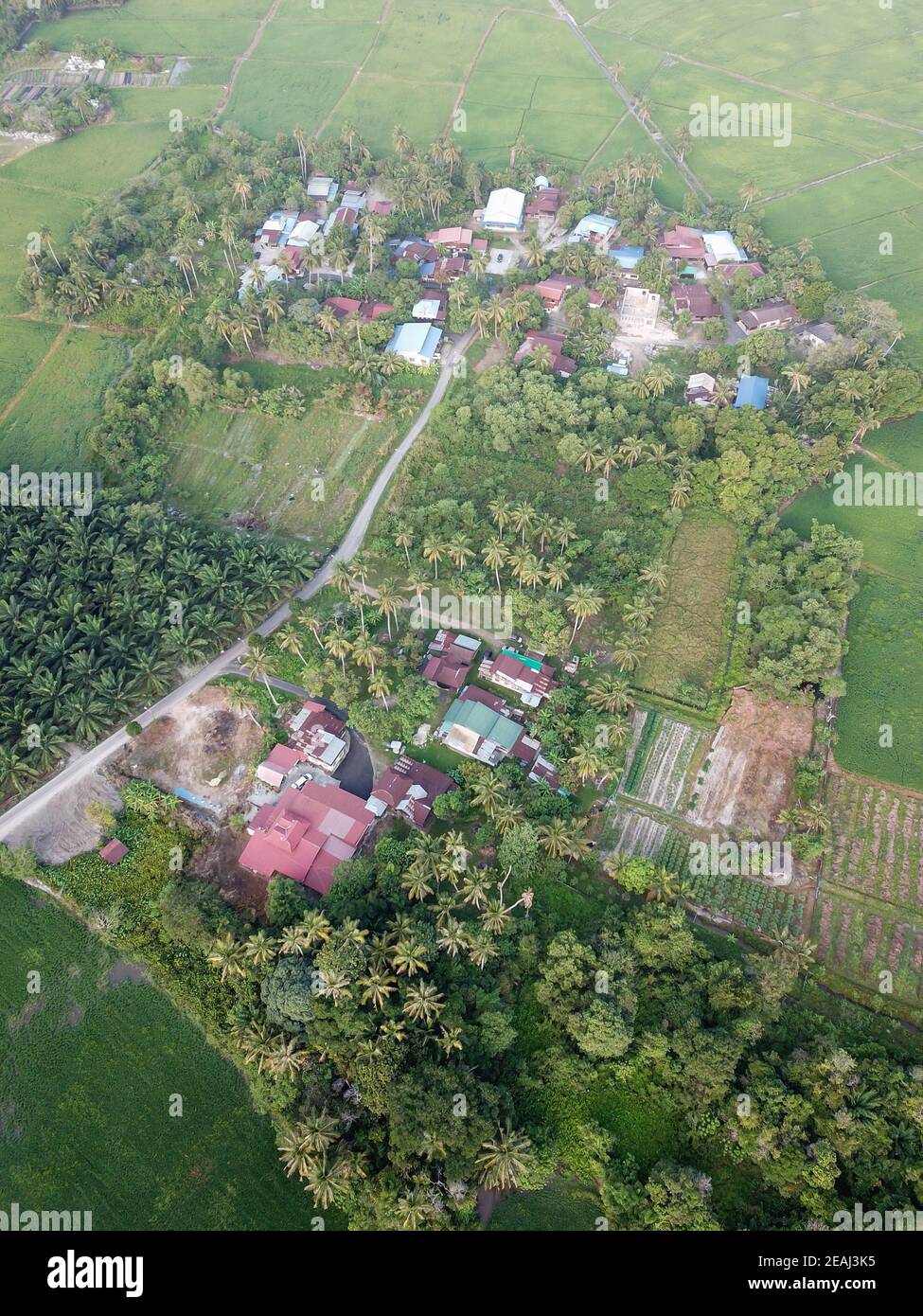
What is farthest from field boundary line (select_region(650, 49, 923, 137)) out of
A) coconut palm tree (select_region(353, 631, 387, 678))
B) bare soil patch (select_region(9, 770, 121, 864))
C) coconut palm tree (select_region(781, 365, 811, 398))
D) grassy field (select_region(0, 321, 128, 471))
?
bare soil patch (select_region(9, 770, 121, 864))

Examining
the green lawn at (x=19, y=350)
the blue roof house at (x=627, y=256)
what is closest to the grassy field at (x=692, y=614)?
the blue roof house at (x=627, y=256)

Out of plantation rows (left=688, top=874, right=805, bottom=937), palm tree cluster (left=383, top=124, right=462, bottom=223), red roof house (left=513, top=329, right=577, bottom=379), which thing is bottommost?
plantation rows (left=688, top=874, right=805, bottom=937)

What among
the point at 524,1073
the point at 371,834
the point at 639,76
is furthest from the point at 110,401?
the point at 639,76

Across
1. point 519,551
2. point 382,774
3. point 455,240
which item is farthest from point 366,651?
point 455,240

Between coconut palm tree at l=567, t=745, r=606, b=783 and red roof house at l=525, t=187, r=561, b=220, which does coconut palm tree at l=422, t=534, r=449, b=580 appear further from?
red roof house at l=525, t=187, r=561, b=220
